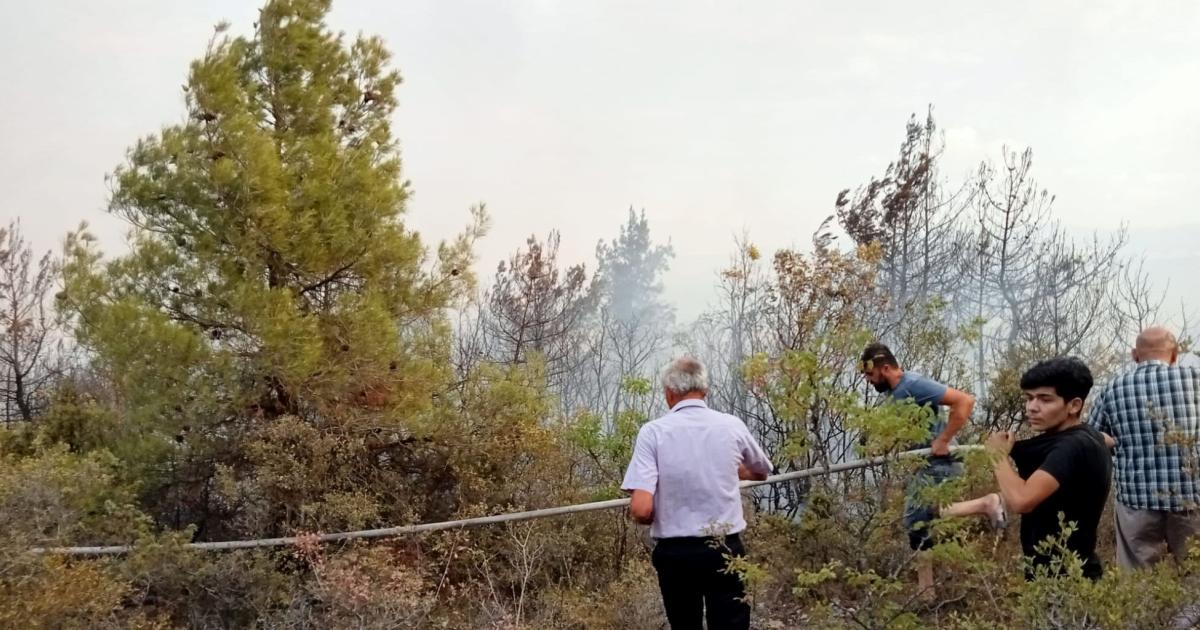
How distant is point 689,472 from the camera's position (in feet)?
10.4

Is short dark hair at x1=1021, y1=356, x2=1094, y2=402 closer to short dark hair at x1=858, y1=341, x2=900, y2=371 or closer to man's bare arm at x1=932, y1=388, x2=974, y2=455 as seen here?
man's bare arm at x1=932, y1=388, x2=974, y2=455

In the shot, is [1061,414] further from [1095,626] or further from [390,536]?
[390,536]

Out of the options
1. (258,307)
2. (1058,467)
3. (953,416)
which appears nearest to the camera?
(1058,467)

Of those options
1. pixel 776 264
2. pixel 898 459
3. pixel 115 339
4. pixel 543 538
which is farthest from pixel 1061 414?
pixel 115 339

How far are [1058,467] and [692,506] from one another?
127 centimetres

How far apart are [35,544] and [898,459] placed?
13.3ft

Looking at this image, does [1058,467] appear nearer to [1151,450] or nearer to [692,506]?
[692,506]

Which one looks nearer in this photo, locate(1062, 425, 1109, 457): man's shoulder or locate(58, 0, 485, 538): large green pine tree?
locate(1062, 425, 1109, 457): man's shoulder

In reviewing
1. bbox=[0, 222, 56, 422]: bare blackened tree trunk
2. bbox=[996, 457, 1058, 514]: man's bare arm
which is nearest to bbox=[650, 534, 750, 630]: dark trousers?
bbox=[996, 457, 1058, 514]: man's bare arm

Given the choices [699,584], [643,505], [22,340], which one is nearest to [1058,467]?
[699,584]

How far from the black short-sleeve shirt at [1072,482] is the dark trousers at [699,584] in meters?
1.06

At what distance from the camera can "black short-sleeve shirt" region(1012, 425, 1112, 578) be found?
9.10ft

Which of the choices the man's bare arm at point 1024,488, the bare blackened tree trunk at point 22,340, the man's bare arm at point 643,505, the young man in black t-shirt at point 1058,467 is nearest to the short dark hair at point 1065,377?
the young man in black t-shirt at point 1058,467

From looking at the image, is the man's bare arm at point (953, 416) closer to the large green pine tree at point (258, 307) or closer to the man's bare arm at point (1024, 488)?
the man's bare arm at point (1024, 488)
